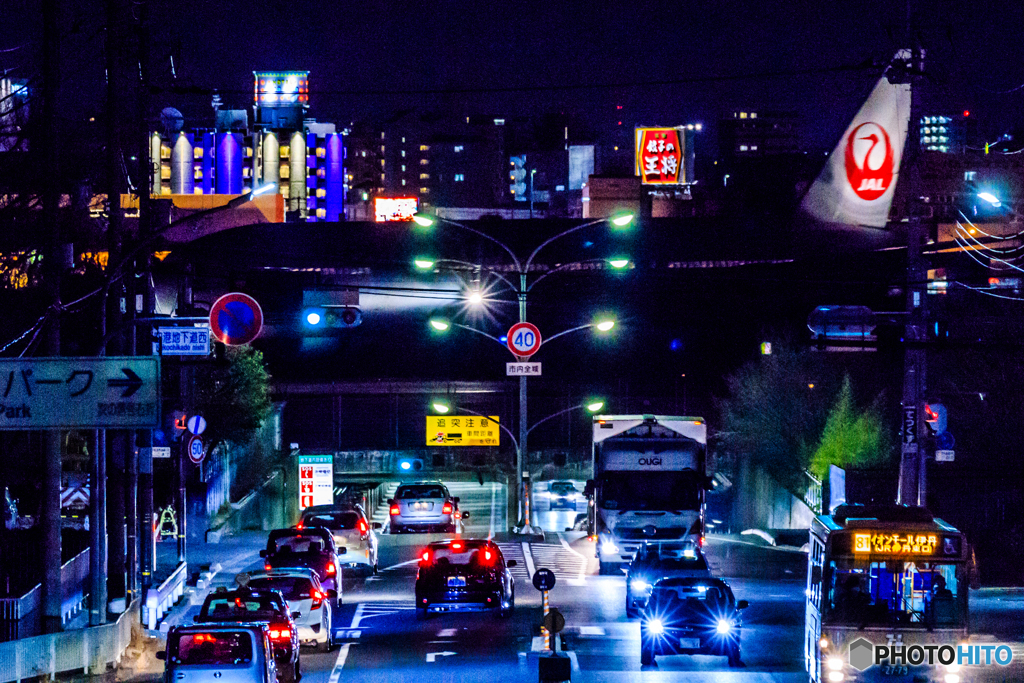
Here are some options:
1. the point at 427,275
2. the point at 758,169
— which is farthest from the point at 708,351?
the point at 758,169

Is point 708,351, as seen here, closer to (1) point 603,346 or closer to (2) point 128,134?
(1) point 603,346

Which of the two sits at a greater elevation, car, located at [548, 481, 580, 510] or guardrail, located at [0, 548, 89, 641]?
guardrail, located at [0, 548, 89, 641]

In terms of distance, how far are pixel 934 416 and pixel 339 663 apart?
50.0 feet

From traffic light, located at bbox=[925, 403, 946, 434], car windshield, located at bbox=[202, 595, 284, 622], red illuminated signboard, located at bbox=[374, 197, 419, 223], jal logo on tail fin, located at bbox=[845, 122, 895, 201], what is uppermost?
red illuminated signboard, located at bbox=[374, 197, 419, 223]

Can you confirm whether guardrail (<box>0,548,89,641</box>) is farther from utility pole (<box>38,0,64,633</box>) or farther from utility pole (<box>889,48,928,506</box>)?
utility pole (<box>889,48,928,506</box>)

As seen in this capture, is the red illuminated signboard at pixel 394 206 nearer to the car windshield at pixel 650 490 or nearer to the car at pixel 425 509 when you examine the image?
the car at pixel 425 509

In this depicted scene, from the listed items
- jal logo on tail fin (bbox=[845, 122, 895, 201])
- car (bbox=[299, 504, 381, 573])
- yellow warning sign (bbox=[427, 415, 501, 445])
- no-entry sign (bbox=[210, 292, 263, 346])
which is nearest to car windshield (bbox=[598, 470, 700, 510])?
car (bbox=[299, 504, 381, 573])

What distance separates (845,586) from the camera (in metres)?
18.5

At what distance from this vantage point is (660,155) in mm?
115312

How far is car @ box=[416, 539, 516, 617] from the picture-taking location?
1062 inches

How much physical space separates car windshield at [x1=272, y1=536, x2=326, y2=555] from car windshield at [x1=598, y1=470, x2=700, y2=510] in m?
7.55

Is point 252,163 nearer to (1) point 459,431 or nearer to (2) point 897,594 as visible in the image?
(1) point 459,431

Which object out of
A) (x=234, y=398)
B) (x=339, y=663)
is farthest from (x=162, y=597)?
(x=234, y=398)

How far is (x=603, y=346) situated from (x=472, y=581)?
4459 centimetres
